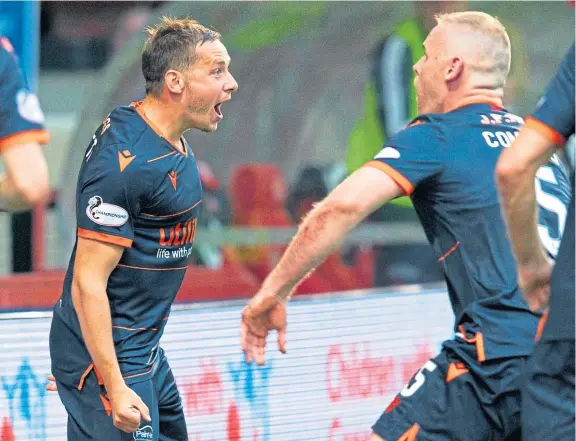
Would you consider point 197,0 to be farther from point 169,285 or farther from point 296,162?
point 169,285

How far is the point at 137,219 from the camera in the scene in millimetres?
4145

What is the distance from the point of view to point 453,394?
407 centimetres

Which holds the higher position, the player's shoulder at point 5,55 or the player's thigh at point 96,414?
the player's shoulder at point 5,55

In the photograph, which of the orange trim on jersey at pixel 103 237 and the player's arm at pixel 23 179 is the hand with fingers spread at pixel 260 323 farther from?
the player's arm at pixel 23 179

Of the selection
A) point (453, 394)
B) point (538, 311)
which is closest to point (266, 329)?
point (453, 394)

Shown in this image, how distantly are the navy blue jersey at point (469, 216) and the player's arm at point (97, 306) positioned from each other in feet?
3.25

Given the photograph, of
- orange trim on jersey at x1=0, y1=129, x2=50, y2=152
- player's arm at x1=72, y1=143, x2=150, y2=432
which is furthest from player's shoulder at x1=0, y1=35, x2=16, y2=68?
player's arm at x1=72, y1=143, x2=150, y2=432

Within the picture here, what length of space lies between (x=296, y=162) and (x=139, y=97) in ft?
8.52

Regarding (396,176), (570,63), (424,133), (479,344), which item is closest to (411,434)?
(479,344)

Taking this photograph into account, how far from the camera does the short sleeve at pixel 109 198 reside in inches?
158

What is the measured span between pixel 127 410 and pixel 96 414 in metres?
0.29

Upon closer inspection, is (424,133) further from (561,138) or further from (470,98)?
(561,138)

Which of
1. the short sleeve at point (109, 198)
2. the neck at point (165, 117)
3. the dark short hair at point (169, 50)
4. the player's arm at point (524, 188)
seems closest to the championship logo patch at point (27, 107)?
the short sleeve at point (109, 198)

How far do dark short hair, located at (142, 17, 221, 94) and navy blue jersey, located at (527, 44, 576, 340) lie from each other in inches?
59.0
